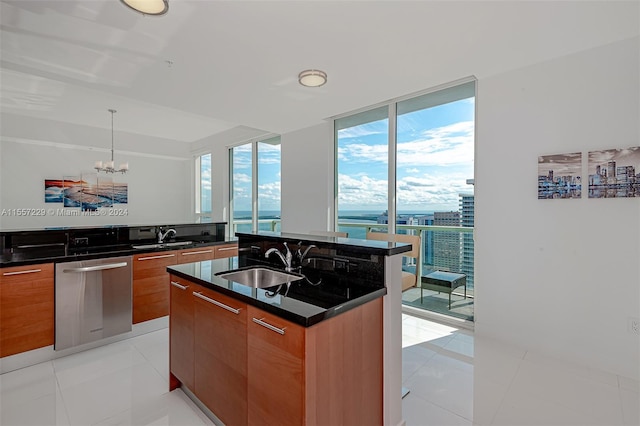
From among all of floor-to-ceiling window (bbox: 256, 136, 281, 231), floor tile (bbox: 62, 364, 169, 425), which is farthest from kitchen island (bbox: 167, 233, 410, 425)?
floor-to-ceiling window (bbox: 256, 136, 281, 231)

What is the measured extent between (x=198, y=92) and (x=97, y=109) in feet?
8.48

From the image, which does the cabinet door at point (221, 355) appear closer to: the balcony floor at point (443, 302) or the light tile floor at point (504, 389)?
the light tile floor at point (504, 389)

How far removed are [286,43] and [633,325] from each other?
347 cm

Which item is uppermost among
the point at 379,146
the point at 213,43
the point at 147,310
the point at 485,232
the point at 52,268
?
the point at 213,43

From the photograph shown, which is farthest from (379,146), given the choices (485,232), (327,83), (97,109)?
(97,109)

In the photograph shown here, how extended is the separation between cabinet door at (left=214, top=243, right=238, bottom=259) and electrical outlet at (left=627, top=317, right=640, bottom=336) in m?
3.94

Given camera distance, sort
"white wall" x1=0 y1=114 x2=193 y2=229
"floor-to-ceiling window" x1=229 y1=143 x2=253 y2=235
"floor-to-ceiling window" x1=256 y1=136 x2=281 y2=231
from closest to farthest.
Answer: "white wall" x1=0 y1=114 x2=193 y2=229 → "floor-to-ceiling window" x1=256 y1=136 x2=281 y2=231 → "floor-to-ceiling window" x1=229 y1=143 x2=253 y2=235

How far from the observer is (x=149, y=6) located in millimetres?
1891

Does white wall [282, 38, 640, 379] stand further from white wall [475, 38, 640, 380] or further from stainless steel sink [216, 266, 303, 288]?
stainless steel sink [216, 266, 303, 288]

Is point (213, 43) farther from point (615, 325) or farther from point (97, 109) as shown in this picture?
point (615, 325)

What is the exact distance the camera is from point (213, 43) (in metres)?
2.39

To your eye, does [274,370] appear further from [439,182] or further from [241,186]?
[241,186]

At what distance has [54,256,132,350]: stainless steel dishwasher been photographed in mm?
2615

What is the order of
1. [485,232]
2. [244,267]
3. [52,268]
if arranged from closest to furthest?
[244,267] → [52,268] → [485,232]
